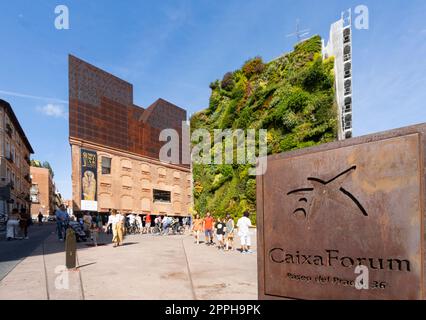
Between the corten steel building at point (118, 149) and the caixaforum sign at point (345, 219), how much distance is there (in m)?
33.0

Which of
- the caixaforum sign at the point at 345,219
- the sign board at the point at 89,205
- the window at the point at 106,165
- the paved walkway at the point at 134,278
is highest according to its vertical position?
the window at the point at 106,165

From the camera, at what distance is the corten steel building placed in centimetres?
3453

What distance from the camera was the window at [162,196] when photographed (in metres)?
44.6

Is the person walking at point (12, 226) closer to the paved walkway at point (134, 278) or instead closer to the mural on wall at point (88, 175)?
the paved walkway at point (134, 278)

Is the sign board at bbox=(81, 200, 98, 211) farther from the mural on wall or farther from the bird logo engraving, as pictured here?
the bird logo engraving

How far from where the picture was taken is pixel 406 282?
117 inches

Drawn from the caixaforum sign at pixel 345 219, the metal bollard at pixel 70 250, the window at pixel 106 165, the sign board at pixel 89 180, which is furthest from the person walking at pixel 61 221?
the window at pixel 106 165

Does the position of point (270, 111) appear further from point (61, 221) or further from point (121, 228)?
point (61, 221)

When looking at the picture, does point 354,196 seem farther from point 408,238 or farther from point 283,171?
point 283,171

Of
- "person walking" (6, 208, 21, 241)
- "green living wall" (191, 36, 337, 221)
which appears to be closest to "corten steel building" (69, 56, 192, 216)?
"green living wall" (191, 36, 337, 221)

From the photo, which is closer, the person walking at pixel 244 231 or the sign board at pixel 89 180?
the person walking at pixel 244 231

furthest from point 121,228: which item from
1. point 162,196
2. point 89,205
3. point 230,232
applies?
point 162,196

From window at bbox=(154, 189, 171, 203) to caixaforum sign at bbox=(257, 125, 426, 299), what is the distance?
1627 inches
